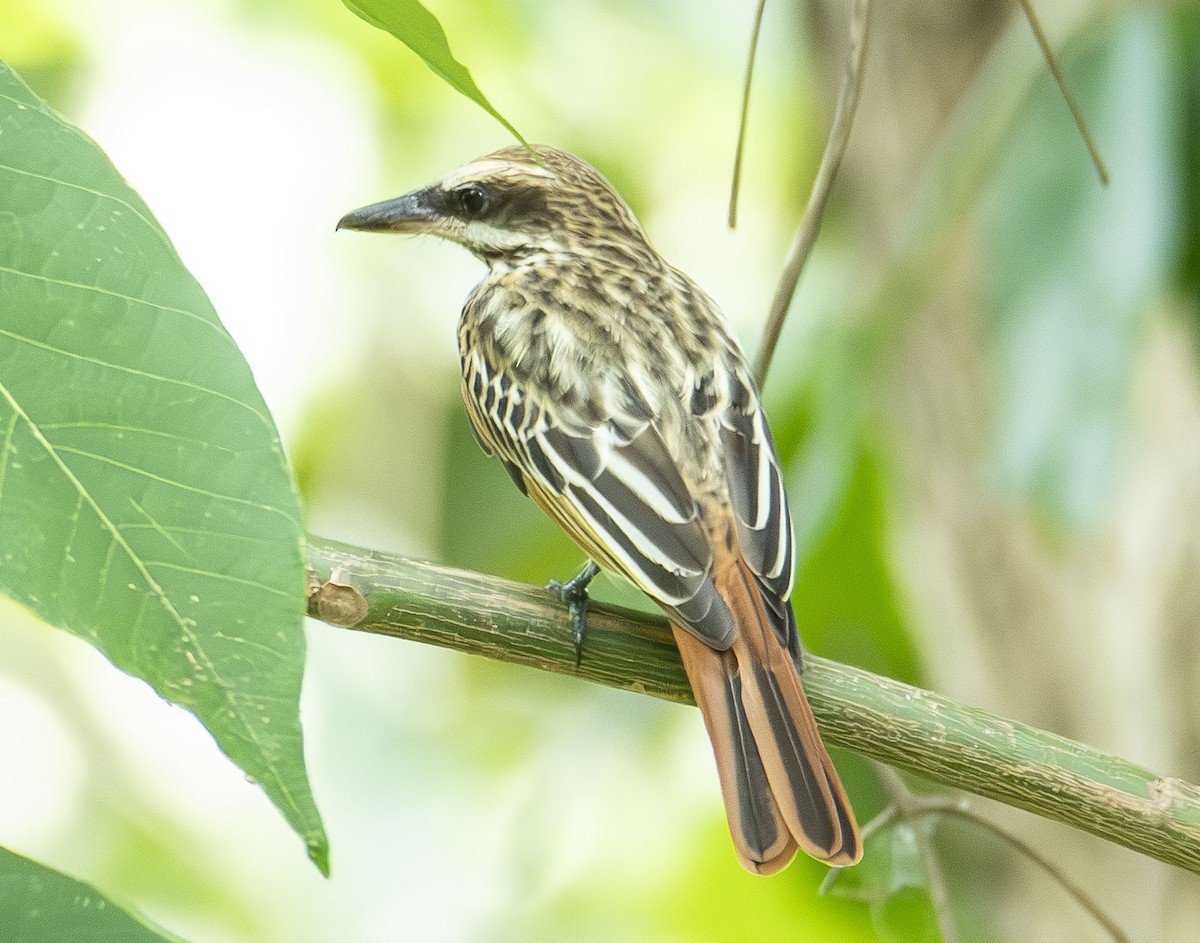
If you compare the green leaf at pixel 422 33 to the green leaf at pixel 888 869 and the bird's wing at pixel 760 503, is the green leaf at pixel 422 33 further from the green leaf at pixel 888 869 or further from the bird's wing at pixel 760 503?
the green leaf at pixel 888 869

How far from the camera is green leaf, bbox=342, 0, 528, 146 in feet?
3.38

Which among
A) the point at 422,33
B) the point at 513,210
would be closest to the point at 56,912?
the point at 422,33

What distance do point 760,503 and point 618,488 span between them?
24cm

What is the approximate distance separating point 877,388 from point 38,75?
2865 millimetres

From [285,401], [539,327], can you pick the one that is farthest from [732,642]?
[285,401]

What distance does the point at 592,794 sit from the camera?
386 centimetres

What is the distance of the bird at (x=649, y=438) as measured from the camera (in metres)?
2.03

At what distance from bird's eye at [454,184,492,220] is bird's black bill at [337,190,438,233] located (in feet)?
0.20

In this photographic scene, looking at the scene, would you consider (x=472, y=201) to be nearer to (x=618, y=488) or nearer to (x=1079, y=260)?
(x=618, y=488)

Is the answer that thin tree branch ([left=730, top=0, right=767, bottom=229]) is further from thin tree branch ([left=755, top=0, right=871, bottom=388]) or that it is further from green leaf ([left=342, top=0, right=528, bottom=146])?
green leaf ([left=342, top=0, right=528, bottom=146])

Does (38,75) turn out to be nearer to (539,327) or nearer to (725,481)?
(539,327)

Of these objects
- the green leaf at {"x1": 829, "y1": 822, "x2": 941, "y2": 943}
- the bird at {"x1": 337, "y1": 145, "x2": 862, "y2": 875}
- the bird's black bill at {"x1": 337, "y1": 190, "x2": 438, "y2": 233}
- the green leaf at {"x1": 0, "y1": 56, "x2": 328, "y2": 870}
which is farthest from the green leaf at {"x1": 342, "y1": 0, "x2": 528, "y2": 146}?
the bird's black bill at {"x1": 337, "y1": 190, "x2": 438, "y2": 233}

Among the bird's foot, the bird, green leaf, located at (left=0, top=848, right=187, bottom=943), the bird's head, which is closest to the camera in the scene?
green leaf, located at (left=0, top=848, right=187, bottom=943)

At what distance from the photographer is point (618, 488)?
243 cm
